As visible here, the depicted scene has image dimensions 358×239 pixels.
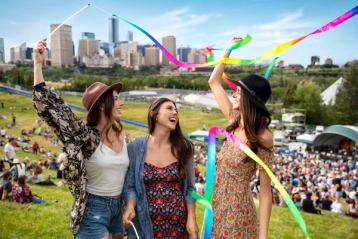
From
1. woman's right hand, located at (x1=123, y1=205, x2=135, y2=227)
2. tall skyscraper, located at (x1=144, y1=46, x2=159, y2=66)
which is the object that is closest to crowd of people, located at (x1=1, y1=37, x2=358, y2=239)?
woman's right hand, located at (x1=123, y1=205, x2=135, y2=227)

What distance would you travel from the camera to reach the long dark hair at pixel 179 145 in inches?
108

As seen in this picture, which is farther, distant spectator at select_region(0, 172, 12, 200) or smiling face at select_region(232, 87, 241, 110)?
distant spectator at select_region(0, 172, 12, 200)

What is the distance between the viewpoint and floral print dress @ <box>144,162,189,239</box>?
2631mm

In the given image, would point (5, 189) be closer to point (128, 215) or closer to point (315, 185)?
point (128, 215)

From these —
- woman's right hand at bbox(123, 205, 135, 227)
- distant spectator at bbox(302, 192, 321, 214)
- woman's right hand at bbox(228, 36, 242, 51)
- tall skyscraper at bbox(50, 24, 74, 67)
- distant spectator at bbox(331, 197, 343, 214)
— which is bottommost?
distant spectator at bbox(331, 197, 343, 214)

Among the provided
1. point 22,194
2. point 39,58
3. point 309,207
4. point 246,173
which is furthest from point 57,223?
point 309,207

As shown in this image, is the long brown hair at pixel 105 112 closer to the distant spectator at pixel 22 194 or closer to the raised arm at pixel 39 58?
the raised arm at pixel 39 58

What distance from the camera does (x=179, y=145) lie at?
9.25 ft

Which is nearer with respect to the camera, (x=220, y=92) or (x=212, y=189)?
(x=212, y=189)

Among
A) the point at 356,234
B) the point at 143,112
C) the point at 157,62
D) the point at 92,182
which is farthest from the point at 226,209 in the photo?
the point at 157,62

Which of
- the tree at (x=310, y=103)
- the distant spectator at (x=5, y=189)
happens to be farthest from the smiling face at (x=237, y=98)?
the tree at (x=310, y=103)

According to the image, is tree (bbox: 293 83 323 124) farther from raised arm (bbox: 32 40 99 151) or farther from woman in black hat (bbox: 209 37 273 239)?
raised arm (bbox: 32 40 99 151)

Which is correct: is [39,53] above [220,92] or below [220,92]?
above

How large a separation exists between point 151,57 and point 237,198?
537ft
